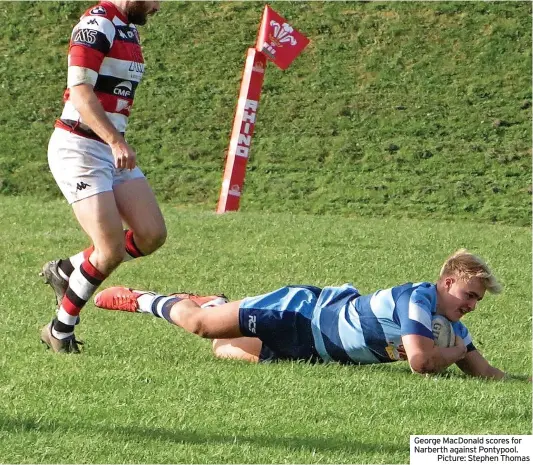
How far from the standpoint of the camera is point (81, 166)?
7.49m

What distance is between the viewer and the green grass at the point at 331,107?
2403 cm

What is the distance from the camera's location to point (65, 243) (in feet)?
49.3

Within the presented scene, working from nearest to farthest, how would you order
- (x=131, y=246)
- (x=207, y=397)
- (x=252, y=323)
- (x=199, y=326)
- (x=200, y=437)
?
(x=200, y=437)
(x=207, y=397)
(x=252, y=323)
(x=199, y=326)
(x=131, y=246)

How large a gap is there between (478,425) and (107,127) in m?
2.93

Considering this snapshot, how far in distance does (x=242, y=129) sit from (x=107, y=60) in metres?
13.7

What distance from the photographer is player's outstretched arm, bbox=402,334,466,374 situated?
7051 mm

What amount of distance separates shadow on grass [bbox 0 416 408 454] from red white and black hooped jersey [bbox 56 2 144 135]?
8.53 ft

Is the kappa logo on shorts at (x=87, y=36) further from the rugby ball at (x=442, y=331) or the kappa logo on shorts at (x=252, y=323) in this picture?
the rugby ball at (x=442, y=331)

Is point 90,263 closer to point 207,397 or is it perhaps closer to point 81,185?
point 81,185

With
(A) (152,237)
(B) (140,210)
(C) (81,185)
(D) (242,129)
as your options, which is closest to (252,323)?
(A) (152,237)

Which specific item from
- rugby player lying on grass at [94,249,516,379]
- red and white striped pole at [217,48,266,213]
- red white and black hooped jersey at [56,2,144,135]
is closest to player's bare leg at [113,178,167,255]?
red white and black hooped jersey at [56,2,144,135]

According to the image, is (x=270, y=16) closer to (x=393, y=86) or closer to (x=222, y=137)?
(x=222, y=137)

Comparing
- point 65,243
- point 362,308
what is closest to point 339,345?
point 362,308

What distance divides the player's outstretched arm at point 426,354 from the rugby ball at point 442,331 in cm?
12
